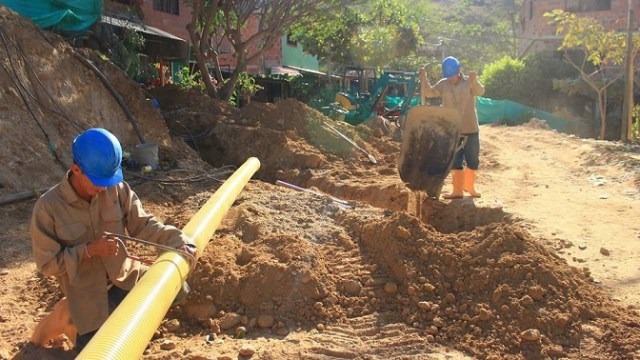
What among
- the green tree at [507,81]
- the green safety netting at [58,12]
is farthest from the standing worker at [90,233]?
the green tree at [507,81]

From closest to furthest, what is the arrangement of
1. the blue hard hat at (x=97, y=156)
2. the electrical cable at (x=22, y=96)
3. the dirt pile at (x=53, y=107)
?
the blue hard hat at (x=97, y=156)
the dirt pile at (x=53, y=107)
the electrical cable at (x=22, y=96)

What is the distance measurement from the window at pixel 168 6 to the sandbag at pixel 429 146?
1456 cm

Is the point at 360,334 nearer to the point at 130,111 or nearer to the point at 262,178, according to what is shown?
the point at 262,178

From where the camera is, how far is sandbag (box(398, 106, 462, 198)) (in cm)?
648

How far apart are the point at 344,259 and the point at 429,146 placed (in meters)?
2.60

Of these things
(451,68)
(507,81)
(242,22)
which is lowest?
(507,81)

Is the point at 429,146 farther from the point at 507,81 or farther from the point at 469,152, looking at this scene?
the point at 507,81

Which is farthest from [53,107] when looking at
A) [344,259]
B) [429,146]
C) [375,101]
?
[375,101]

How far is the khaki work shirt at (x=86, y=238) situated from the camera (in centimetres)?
284

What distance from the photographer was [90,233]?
304 cm

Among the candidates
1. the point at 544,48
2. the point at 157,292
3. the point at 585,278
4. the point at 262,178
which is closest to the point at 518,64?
the point at 544,48

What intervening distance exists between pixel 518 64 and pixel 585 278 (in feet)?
82.7

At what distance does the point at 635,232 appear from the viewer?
5.91 metres

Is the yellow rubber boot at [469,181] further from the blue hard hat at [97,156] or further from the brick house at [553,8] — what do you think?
the brick house at [553,8]
